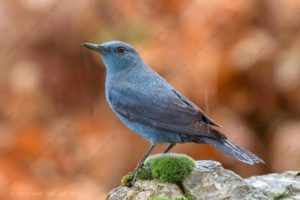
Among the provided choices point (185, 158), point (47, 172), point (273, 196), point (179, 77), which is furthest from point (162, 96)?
point (47, 172)

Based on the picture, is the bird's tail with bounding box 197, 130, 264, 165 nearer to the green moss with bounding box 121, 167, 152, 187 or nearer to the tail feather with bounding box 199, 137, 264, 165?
the tail feather with bounding box 199, 137, 264, 165

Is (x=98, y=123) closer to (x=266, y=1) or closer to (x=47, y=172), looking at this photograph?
(x=47, y=172)

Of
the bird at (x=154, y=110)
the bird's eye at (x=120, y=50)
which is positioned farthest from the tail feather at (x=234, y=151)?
the bird's eye at (x=120, y=50)

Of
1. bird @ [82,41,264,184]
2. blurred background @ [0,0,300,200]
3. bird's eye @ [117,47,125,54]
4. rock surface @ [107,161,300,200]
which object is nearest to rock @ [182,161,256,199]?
rock surface @ [107,161,300,200]

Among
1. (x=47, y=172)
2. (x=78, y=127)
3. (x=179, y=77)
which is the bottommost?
(x=47, y=172)

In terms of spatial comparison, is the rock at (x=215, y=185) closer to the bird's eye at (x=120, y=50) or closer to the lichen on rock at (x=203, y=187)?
the lichen on rock at (x=203, y=187)

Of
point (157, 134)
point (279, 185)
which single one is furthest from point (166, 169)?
point (279, 185)
